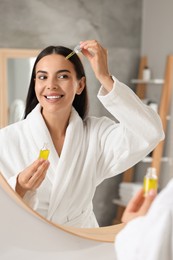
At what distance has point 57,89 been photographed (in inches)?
35.0

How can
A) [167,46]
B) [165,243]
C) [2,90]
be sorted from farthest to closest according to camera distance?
1. [167,46]
2. [2,90]
3. [165,243]

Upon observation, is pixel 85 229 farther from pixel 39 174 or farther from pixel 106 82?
pixel 106 82

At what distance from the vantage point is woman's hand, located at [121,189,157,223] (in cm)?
78

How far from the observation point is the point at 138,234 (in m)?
0.68

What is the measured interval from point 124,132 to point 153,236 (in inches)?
11.7

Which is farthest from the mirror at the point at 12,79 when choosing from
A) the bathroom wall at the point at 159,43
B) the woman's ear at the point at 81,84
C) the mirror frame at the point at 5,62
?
the bathroom wall at the point at 159,43

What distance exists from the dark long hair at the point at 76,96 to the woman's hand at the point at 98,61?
0.02 metres

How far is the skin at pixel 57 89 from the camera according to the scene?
878mm

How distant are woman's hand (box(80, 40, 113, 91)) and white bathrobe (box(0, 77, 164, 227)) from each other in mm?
16

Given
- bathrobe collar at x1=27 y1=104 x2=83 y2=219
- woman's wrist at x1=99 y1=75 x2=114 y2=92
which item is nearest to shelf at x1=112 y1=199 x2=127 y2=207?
bathrobe collar at x1=27 y1=104 x2=83 y2=219

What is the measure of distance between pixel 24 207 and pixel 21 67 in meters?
0.26

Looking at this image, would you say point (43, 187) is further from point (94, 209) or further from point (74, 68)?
point (74, 68)

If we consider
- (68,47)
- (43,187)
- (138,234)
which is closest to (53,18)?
(68,47)

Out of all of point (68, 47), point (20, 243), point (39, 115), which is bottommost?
point (20, 243)
